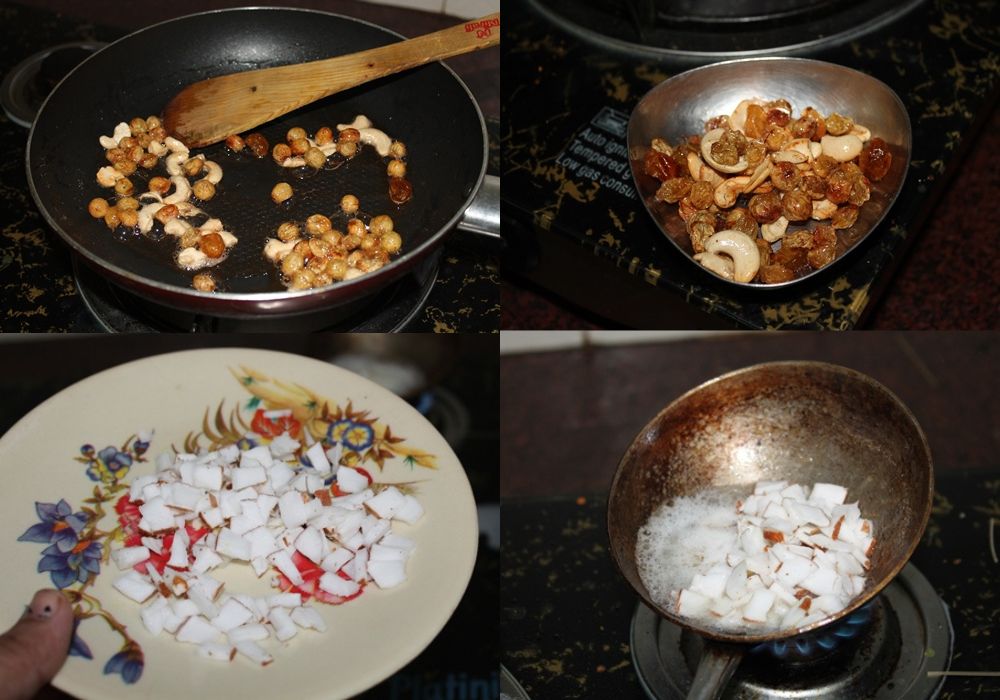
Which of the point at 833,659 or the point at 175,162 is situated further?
the point at 175,162

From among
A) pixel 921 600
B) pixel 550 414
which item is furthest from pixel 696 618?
pixel 550 414

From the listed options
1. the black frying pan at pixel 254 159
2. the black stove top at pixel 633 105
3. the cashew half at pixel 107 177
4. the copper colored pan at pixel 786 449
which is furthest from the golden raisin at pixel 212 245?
the copper colored pan at pixel 786 449

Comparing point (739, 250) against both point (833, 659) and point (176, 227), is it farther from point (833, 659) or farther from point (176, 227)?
point (176, 227)

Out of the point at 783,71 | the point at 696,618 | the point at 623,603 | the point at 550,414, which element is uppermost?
the point at 783,71

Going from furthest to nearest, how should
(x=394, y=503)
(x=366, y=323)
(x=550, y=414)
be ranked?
(x=550, y=414)
(x=366, y=323)
(x=394, y=503)

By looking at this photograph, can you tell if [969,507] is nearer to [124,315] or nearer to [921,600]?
[921,600]

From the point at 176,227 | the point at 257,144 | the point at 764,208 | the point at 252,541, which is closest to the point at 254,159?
the point at 257,144

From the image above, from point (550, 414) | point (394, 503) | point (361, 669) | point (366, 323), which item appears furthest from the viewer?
point (550, 414)
